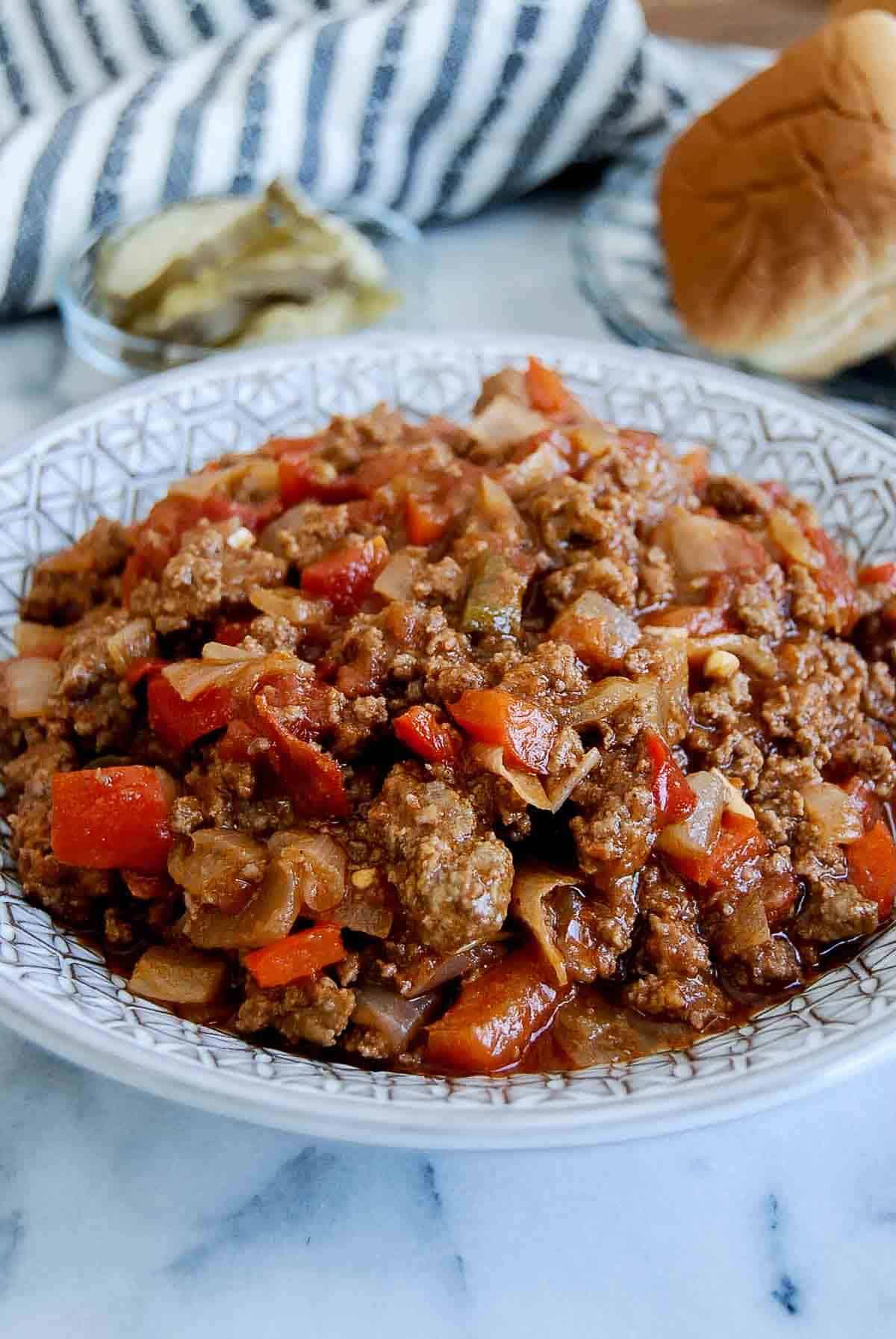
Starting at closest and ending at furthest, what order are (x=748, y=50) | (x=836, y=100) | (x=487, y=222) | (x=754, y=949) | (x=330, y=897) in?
(x=330, y=897)
(x=754, y=949)
(x=836, y=100)
(x=487, y=222)
(x=748, y=50)

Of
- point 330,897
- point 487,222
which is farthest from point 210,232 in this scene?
point 330,897

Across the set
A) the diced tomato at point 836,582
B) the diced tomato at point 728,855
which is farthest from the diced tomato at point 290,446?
the diced tomato at point 728,855

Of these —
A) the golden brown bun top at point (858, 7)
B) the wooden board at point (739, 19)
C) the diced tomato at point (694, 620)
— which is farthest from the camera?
the wooden board at point (739, 19)

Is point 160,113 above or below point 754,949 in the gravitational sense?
above

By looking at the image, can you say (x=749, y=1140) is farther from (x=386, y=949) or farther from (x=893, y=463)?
(x=893, y=463)

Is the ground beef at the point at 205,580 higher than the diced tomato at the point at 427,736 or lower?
higher

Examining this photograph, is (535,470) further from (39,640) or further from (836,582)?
(39,640)

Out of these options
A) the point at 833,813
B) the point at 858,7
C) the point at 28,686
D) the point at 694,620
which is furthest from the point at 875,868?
the point at 858,7

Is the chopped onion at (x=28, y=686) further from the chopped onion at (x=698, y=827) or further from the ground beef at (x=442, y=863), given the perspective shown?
the chopped onion at (x=698, y=827)

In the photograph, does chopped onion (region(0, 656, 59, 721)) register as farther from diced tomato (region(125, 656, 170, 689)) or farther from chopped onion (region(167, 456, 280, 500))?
chopped onion (region(167, 456, 280, 500))
